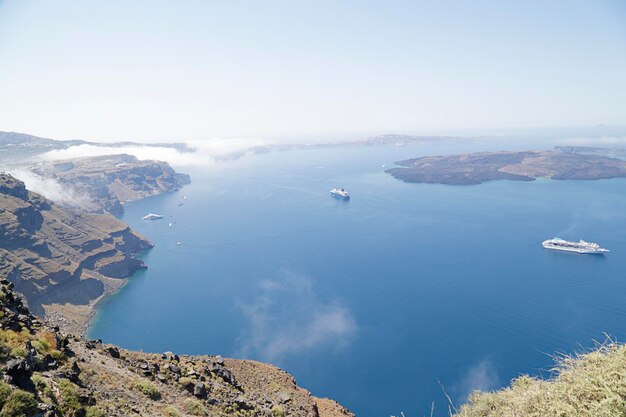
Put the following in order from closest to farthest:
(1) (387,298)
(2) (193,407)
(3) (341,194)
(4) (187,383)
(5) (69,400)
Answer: (5) (69,400)
(2) (193,407)
(4) (187,383)
(1) (387,298)
(3) (341,194)

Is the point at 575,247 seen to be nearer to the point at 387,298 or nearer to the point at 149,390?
the point at 387,298

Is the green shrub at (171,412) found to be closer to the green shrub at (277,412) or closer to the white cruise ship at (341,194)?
the green shrub at (277,412)

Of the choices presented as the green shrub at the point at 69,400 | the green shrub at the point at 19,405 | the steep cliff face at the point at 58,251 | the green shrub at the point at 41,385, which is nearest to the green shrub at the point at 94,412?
the green shrub at the point at 69,400

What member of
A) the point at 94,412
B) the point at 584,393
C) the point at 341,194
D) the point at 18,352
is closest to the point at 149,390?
the point at 94,412

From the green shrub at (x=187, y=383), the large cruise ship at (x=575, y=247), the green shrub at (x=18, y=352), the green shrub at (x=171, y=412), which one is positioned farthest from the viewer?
the large cruise ship at (x=575, y=247)

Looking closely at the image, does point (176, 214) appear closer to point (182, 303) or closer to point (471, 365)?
point (182, 303)

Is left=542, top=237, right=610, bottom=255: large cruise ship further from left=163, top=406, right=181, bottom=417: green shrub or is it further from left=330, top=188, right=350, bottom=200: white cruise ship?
left=163, top=406, right=181, bottom=417: green shrub

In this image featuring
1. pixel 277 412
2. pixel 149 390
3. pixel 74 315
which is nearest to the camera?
pixel 149 390

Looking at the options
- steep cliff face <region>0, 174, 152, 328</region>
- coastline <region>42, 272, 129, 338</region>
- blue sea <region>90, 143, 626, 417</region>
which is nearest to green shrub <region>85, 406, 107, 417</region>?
blue sea <region>90, 143, 626, 417</region>
